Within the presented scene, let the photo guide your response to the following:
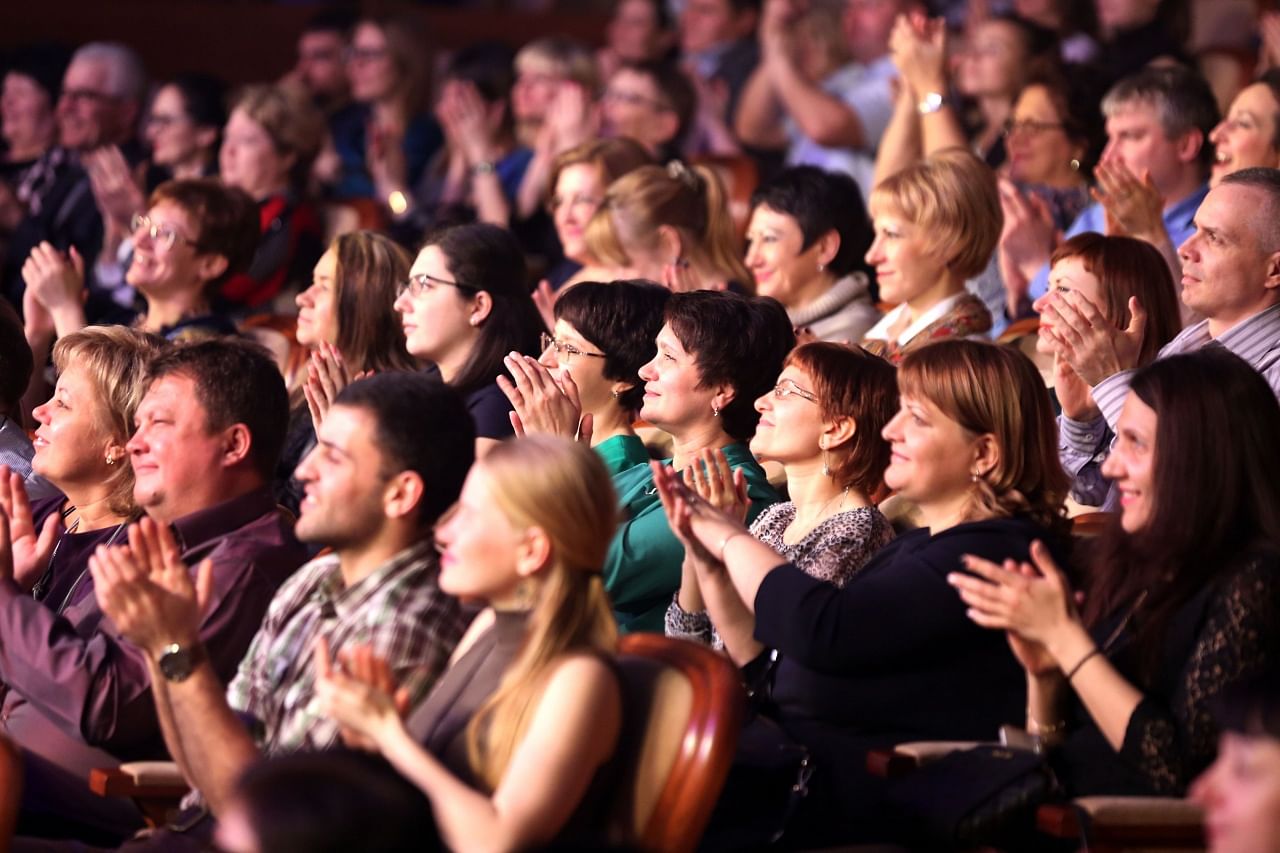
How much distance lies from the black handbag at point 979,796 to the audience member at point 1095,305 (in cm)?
100

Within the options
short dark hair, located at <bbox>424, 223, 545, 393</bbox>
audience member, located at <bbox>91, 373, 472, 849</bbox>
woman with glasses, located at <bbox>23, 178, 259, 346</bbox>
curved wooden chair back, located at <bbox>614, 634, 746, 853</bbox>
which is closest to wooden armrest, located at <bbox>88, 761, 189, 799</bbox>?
audience member, located at <bbox>91, 373, 472, 849</bbox>

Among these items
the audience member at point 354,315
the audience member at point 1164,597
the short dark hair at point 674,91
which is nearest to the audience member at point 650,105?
the short dark hair at point 674,91

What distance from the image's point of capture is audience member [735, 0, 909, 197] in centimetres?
640

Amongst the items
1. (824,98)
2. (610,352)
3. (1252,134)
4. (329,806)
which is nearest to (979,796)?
(329,806)

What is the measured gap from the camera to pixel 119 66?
22.7ft

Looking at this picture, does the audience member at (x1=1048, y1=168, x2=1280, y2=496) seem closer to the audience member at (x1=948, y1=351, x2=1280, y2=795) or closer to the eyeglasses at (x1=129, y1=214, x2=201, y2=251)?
the audience member at (x1=948, y1=351, x2=1280, y2=795)

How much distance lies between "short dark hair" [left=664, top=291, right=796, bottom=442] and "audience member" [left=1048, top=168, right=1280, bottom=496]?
554 millimetres

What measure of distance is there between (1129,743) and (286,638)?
3.86 ft

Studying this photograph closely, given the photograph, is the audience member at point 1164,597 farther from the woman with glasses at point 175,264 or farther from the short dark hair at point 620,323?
the woman with glasses at point 175,264

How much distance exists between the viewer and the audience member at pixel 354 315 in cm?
451

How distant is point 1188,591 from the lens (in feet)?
8.39

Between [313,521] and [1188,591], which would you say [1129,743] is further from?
[313,521]

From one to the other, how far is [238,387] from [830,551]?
102cm

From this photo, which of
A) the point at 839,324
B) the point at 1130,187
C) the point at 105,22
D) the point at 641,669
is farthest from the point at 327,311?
the point at 105,22
